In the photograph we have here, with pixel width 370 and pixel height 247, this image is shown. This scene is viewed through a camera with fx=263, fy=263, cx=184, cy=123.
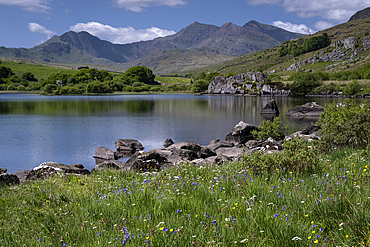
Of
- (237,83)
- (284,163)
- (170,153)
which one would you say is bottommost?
(170,153)

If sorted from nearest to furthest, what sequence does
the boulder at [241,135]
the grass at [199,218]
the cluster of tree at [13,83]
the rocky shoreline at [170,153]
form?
the grass at [199,218]
the rocky shoreline at [170,153]
the boulder at [241,135]
the cluster of tree at [13,83]

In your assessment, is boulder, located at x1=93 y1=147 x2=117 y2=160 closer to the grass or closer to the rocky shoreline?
the rocky shoreline

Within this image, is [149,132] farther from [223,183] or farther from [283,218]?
[283,218]

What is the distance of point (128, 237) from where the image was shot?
→ 3.69 metres

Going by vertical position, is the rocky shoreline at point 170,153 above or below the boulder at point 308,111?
below

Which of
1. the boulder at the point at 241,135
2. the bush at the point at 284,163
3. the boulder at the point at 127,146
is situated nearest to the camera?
the bush at the point at 284,163

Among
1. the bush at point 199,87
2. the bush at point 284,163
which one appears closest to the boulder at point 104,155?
the bush at point 284,163

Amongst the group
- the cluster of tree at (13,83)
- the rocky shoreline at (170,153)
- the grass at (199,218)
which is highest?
the cluster of tree at (13,83)

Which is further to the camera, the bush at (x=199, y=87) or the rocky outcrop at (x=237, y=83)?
the bush at (x=199, y=87)

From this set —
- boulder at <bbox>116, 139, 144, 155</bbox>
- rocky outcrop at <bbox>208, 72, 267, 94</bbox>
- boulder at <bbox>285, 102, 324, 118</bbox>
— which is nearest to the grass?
boulder at <bbox>116, 139, 144, 155</bbox>

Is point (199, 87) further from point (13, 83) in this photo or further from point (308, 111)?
point (13, 83)

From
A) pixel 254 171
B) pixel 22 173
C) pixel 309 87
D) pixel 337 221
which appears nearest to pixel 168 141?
pixel 22 173

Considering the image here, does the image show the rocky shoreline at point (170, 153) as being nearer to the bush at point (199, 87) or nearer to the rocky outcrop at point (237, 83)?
the rocky outcrop at point (237, 83)

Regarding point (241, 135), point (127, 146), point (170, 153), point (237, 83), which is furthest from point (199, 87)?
point (170, 153)
